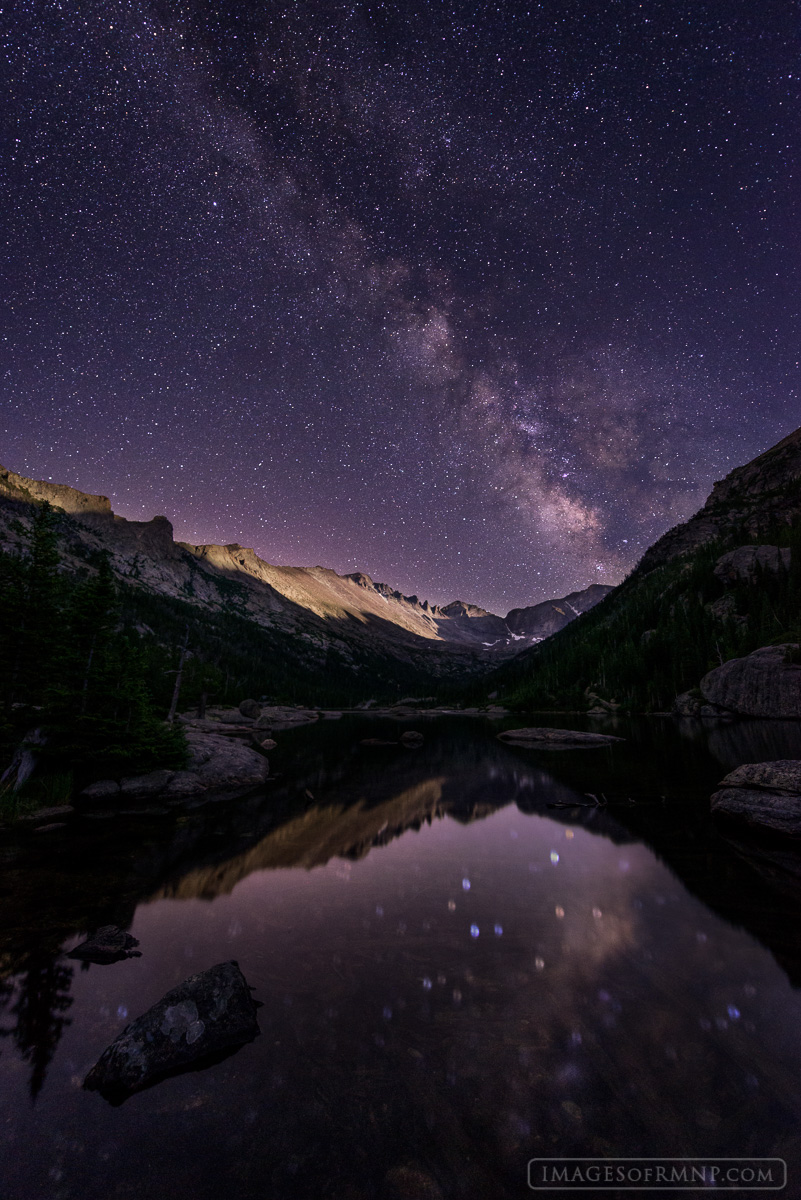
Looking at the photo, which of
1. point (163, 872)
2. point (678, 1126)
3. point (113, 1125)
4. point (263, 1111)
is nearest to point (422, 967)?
point (263, 1111)

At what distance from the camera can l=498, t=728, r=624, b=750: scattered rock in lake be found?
44.3 meters

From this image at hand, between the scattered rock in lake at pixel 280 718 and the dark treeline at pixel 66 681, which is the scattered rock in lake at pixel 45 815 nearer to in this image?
the dark treeline at pixel 66 681

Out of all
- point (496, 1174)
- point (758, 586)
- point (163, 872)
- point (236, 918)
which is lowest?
point (163, 872)

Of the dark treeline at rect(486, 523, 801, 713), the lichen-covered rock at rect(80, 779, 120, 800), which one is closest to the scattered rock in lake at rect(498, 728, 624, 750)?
the lichen-covered rock at rect(80, 779, 120, 800)

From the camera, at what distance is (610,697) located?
105312 millimetres

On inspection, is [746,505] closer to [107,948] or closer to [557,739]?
[557,739]

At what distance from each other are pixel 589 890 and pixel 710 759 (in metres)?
24.7

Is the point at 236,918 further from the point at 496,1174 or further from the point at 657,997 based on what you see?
the point at 657,997

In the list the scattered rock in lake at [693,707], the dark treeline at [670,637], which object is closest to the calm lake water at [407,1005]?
the scattered rock in lake at [693,707]

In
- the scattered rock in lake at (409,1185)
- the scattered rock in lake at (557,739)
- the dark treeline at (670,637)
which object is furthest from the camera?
the dark treeline at (670,637)

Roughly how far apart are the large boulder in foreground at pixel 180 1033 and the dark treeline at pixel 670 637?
276 feet

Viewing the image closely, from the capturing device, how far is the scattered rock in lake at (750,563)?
9488 centimetres

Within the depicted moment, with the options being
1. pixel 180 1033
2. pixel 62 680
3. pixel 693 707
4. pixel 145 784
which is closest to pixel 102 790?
pixel 145 784

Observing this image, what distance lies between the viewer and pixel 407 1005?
7184mm
